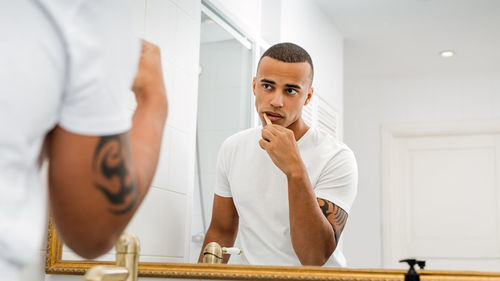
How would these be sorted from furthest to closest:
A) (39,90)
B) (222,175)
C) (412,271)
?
(222,175) → (412,271) → (39,90)

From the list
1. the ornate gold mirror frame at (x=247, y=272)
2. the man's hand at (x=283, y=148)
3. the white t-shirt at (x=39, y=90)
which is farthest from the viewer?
the man's hand at (x=283, y=148)

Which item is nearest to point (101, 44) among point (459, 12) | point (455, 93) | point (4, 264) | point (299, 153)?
point (4, 264)

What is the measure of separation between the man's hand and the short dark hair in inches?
6.5


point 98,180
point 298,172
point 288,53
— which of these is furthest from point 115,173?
point 288,53

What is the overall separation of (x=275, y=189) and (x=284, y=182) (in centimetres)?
3

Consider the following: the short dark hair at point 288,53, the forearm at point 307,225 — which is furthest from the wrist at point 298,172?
the short dark hair at point 288,53

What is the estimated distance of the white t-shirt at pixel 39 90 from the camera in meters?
0.45

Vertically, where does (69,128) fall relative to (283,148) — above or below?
below

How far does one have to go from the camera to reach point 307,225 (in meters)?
1.22

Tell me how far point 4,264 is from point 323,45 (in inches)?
39.3

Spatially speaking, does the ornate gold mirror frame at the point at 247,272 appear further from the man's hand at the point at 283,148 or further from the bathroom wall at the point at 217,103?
the man's hand at the point at 283,148

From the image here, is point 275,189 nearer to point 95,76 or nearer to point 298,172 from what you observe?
point 298,172

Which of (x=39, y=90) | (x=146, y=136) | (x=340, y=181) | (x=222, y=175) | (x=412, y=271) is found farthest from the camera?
(x=222, y=175)

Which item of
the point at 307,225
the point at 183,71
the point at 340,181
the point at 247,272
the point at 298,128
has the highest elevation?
the point at 183,71
